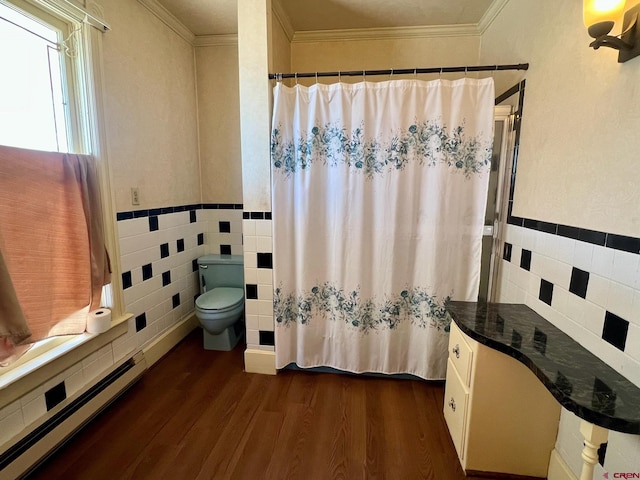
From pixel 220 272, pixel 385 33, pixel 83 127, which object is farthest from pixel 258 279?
pixel 385 33

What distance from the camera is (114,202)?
1823 mm

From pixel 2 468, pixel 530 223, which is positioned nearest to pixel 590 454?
pixel 530 223

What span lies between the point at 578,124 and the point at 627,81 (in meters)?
0.23

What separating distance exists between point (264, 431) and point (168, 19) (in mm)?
2853

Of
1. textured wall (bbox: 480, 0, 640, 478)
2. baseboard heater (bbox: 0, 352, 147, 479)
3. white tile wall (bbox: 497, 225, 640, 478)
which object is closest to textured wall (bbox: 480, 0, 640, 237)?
textured wall (bbox: 480, 0, 640, 478)

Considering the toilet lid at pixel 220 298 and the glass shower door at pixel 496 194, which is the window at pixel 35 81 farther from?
the glass shower door at pixel 496 194

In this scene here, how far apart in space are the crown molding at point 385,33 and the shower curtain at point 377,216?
1029mm

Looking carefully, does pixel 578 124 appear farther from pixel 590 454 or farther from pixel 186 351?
pixel 186 351

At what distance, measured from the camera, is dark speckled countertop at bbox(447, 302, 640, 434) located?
→ 820 mm

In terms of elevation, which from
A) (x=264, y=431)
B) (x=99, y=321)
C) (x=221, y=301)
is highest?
(x=99, y=321)

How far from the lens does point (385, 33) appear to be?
245 cm

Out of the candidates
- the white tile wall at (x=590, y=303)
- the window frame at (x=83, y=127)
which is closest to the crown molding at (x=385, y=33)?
A: the window frame at (x=83, y=127)

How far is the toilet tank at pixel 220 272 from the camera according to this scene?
2.59 meters

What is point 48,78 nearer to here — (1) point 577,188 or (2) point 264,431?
(2) point 264,431
